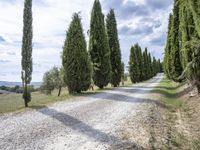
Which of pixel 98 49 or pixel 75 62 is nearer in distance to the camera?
pixel 75 62

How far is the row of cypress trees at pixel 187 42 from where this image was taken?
10711 millimetres

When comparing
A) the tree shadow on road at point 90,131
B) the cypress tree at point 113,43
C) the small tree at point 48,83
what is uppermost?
the cypress tree at point 113,43

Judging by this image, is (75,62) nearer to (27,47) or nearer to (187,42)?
(27,47)

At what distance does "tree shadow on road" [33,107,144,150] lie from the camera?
8.31 metres

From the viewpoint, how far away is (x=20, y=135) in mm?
8969

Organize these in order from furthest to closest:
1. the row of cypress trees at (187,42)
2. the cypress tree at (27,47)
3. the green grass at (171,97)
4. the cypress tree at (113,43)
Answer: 1. the cypress tree at (113,43)
2. the cypress tree at (27,47)
3. the green grass at (171,97)
4. the row of cypress trees at (187,42)

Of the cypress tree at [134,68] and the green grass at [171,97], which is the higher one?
the cypress tree at [134,68]

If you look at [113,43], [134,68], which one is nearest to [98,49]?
[113,43]

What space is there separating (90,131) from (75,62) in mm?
15283

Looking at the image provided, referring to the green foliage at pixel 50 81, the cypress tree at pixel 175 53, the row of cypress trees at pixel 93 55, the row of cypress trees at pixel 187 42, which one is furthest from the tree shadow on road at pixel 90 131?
the green foliage at pixel 50 81

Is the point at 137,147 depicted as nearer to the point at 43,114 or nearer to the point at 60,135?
the point at 60,135

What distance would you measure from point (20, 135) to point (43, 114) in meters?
4.00

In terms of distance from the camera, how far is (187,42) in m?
15.0

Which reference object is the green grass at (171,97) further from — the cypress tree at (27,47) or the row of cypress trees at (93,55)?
the cypress tree at (27,47)
